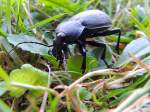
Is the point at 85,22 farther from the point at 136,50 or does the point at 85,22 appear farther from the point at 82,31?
the point at 136,50

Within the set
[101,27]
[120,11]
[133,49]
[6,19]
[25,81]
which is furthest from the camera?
[120,11]

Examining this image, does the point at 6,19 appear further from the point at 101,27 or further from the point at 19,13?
the point at 101,27

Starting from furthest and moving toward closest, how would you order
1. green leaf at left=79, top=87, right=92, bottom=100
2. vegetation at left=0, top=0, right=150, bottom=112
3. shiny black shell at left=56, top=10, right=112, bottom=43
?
shiny black shell at left=56, top=10, right=112, bottom=43 → green leaf at left=79, top=87, right=92, bottom=100 → vegetation at left=0, top=0, right=150, bottom=112

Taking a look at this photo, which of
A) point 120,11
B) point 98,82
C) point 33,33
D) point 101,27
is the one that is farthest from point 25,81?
point 120,11

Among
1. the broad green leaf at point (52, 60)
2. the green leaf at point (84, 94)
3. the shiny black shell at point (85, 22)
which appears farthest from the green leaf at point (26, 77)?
the shiny black shell at point (85, 22)

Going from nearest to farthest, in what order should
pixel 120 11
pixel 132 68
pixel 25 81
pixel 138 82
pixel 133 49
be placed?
pixel 25 81 < pixel 138 82 < pixel 132 68 < pixel 133 49 < pixel 120 11

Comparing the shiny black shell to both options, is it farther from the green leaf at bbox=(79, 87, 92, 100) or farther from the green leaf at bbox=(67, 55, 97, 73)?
the green leaf at bbox=(79, 87, 92, 100)

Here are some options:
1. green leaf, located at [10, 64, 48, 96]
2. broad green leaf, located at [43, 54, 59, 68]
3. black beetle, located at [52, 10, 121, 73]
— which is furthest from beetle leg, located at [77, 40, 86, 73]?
green leaf, located at [10, 64, 48, 96]
